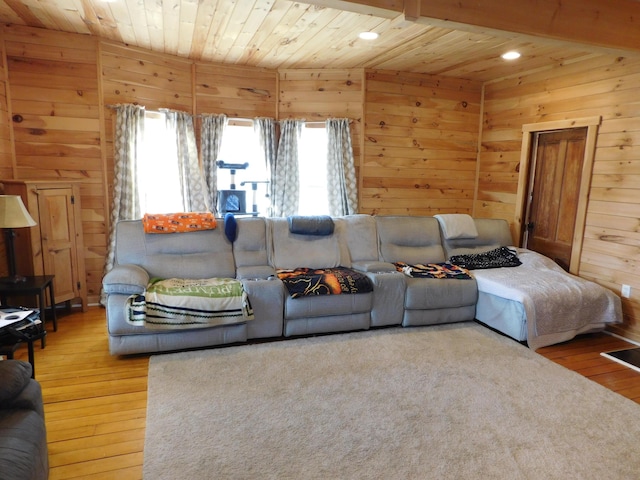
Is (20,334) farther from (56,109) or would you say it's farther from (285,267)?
(56,109)

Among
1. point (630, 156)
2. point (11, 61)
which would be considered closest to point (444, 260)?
point (630, 156)

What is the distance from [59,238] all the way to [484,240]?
416 cm

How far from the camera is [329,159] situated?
4.85 metres

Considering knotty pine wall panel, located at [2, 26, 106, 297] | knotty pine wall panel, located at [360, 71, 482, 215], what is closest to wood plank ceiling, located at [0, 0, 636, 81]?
knotty pine wall panel, located at [2, 26, 106, 297]

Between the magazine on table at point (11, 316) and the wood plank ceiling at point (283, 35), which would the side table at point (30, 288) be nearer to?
the magazine on table at point (11, 316)

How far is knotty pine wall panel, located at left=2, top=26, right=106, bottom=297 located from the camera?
12.0 feet

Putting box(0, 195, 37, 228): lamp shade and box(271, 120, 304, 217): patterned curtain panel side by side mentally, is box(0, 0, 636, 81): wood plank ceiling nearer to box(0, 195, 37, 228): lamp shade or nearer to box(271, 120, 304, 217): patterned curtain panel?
box(271, 120, 304, 217): patterned curtain panel

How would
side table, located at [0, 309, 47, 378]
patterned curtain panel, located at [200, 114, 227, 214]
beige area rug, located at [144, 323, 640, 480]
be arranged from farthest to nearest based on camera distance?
patterned curtain panel, located at [200, 114, 227, 214]
side table, located at [0, 309, 47, 378]
beige area rug, located at [144, 323, 640, 480]

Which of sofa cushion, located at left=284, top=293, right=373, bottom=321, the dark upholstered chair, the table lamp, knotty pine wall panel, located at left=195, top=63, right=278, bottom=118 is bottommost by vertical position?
sofa cushion, located at left=284, top=293, right=373, bottom=321

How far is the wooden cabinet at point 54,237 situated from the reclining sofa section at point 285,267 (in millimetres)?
612

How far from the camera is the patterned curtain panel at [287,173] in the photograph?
15.7 feet

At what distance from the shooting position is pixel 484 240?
15.0 ft

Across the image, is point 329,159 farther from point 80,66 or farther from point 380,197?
point 80,66

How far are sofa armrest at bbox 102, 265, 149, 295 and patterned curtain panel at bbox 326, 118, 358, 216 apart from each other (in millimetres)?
2446
